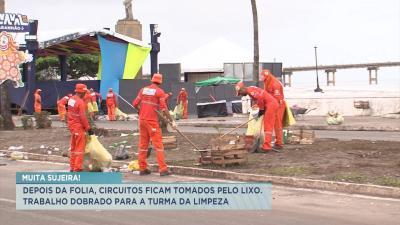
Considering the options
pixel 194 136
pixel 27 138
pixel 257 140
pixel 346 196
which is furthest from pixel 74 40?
pixel 346 196

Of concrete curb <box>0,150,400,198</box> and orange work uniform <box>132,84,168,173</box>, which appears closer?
concrete curb <box>0,150,400,198</box>

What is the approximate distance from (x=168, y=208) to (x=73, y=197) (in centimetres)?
125

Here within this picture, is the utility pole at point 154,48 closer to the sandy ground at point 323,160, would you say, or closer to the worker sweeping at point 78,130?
the sandy ground at point 323,160

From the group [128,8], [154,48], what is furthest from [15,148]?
[128,8]

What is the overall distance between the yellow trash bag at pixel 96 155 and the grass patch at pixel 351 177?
414 centimetres

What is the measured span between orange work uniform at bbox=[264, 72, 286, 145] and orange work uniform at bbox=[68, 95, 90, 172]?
484cm

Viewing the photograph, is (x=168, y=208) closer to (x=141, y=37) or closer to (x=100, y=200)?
(x=100, y=200)

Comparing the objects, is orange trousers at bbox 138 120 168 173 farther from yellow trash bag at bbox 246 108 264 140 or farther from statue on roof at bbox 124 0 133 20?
statue on roof at bbox 124 0 133 20

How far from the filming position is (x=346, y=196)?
31.6 ft

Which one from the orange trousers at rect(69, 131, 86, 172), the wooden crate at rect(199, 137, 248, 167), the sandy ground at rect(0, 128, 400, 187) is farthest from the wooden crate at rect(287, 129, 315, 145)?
the orange trousers at rect(69, 131, 86, 172)

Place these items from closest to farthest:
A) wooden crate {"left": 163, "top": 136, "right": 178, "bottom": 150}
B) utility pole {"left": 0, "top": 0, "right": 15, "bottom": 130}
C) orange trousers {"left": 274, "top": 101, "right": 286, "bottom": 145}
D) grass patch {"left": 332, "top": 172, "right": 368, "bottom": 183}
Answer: grass patch {"left": 332, "top": 172, "right": 368, "bottom": 183}
orange trousers {"left": 274, "top": 101, "right": 286, "bottom": 145}
wooden crate {"left": 163, "top": 136, "right": 178, "bottom": 150}
utility pole {"left": 0, "top": 0, "right": 15, "bottom": 130}

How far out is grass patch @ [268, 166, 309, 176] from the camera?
11.3 metres

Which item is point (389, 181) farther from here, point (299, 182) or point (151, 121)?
point (151, 121)

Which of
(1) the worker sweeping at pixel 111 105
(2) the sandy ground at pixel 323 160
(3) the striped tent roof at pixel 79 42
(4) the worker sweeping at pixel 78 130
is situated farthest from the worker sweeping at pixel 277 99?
(3) the striped tent roof at pixel 79 42
